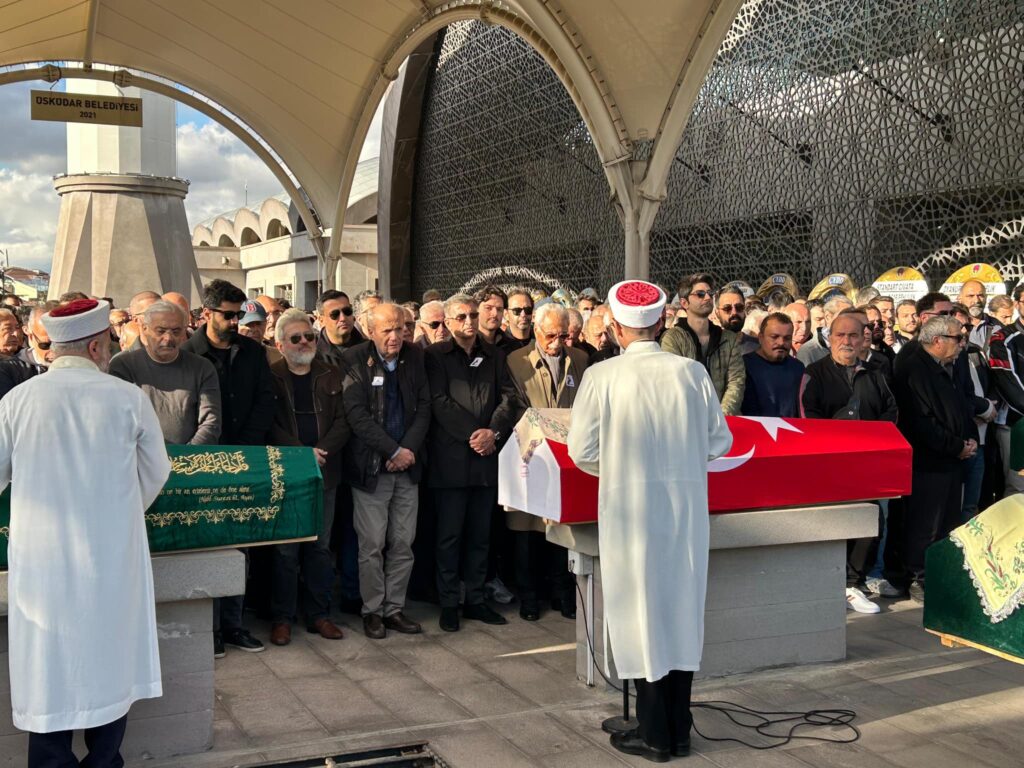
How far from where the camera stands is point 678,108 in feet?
53.0

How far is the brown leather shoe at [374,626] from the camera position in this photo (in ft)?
23.2

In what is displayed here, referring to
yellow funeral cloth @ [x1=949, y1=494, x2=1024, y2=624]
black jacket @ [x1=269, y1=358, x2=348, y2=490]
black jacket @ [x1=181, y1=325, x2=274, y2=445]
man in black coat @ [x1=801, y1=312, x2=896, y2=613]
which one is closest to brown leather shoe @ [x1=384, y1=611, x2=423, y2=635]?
black jacket @ [x1=269, y1=358, x2=348, y2=490]

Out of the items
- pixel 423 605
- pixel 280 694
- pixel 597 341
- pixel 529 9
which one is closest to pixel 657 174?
→ pixel 529 9

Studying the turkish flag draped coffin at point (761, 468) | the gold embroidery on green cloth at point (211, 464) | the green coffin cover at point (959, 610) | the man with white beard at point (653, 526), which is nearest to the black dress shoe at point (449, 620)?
the turkish flag draped coffin at point (761, 468)

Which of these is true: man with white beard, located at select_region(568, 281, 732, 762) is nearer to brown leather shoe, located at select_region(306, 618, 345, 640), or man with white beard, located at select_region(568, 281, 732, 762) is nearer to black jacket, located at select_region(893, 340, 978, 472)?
brown leather shoe, located at select_region(306, 618, 345, 640)

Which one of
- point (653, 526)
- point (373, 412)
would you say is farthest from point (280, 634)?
point (653, 526)

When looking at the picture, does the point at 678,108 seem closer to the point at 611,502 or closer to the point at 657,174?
the point at 657,174

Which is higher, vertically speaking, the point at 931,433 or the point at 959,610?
the point at 931,433

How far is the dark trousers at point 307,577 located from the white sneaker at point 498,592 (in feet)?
4.10

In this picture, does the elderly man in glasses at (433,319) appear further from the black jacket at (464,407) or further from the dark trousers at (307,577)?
the dark trousers at (307,577)

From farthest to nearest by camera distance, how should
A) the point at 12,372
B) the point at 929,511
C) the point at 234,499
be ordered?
the point at 929,511 < the point at 12,372 < the point at 234,499

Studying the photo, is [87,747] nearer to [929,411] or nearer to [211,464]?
[211,464]

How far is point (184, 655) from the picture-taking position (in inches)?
199

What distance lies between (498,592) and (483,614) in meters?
0.52
